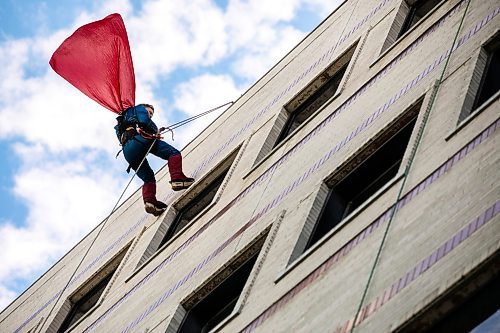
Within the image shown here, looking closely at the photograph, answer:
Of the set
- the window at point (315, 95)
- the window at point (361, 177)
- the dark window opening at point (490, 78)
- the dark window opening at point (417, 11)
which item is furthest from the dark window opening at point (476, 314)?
the window at point (315, 95)

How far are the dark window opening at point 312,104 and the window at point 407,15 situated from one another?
3.54ft

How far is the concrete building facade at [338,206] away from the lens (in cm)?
779

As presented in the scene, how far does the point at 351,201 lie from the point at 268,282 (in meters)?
1.51

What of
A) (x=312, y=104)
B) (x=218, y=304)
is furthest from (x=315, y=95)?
(x=218, y=304)

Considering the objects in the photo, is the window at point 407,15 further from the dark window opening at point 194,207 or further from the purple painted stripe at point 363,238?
the purple painted stripe at point 363,238

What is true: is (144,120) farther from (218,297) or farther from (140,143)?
(218,297)

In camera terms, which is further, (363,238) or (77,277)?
(77,277)

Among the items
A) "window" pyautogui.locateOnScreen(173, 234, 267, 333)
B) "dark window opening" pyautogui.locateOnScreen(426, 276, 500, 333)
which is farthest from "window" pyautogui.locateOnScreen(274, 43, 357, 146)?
"dark window opening" pyautogui.locateOnScreen(426, 276, 500, 333)

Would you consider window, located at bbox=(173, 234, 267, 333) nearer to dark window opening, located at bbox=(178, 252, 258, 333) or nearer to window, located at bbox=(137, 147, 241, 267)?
dark window opening, located at bbox=(178, 252, 258, 333)

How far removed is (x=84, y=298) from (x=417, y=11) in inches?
277

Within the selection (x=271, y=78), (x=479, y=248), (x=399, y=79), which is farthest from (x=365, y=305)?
(x=271, y=78)

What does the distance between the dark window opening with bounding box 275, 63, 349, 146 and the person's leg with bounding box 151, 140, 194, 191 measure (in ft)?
5.85

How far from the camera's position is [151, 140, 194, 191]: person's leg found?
15328 mm

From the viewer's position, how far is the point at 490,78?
1008 centimetres
